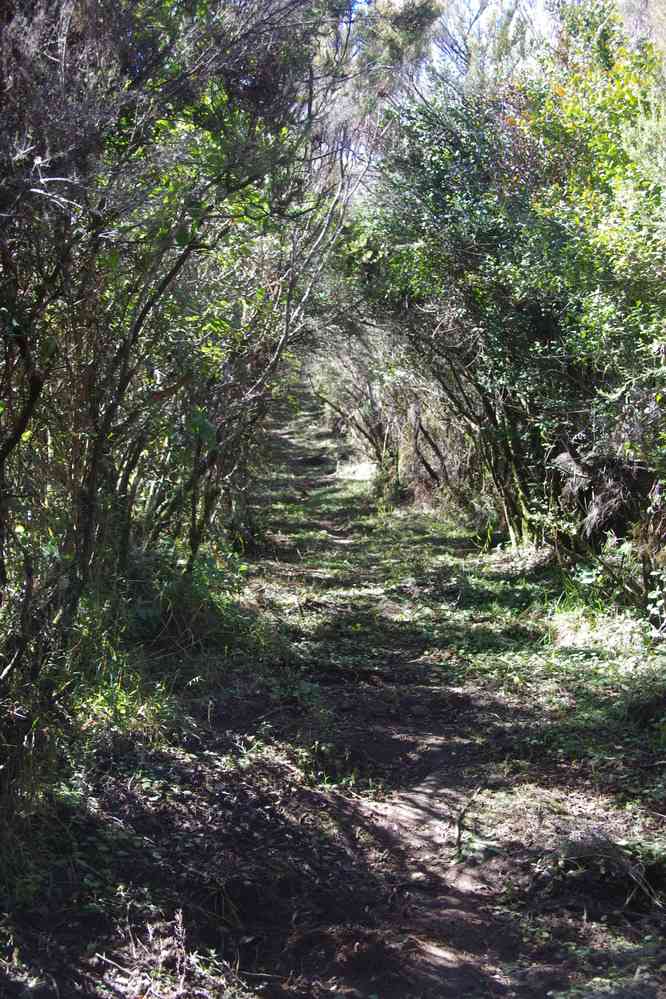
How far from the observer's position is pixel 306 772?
5.89 m

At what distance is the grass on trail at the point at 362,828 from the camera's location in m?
3.87

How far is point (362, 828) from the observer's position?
5.32 metres

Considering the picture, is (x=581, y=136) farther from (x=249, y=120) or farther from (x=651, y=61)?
(x=249, y=120)

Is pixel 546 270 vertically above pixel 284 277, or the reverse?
pixel 284 277

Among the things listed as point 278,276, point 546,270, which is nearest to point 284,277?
point 278,276

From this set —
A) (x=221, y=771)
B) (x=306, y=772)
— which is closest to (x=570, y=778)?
(x=306, y=772)

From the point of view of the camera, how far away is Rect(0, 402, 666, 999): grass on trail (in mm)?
3865

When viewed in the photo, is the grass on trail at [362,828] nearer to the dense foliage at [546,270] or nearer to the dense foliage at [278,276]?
the dense foliage at [278,276]

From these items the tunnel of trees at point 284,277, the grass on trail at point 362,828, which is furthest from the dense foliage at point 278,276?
the grass on trail at point 362,828

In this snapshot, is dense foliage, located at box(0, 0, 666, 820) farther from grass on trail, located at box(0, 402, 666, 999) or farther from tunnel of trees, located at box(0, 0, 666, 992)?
grass on trail, located at box(0, 402, 666, 999)

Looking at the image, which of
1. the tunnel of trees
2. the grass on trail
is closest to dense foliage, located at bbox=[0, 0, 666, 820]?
the tunnel of trees

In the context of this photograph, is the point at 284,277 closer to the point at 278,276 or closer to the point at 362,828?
the point at 278,276

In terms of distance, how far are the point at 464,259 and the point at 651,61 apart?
10.4 feet

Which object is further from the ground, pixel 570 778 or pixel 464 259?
pixel 464 259
